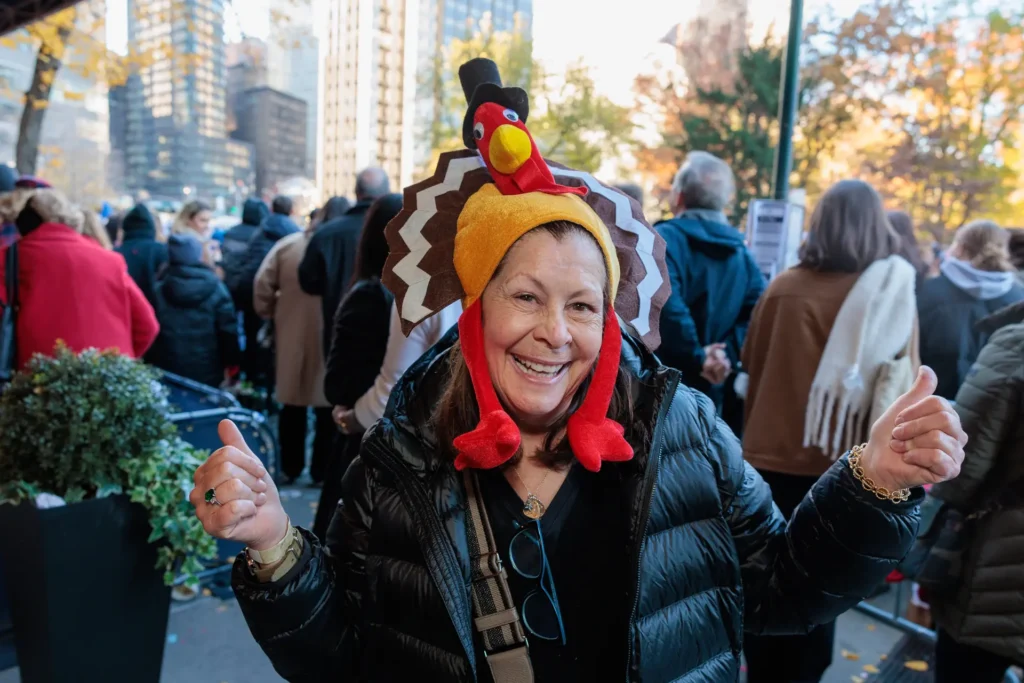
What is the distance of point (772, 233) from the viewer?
4.70 m

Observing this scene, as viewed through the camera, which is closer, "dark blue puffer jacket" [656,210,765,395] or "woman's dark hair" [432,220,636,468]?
"woman's dark hair" [432,220,636,468]

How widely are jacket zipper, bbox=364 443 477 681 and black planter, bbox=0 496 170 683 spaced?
5.43 ft

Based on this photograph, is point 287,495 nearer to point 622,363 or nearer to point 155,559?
point 155,559

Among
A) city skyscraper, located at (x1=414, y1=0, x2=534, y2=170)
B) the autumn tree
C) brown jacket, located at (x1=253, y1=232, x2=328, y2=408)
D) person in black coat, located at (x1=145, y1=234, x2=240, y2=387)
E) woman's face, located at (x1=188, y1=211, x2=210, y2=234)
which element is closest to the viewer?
brown jacket, located at (x1=253, y1=232, x2=328, y2=408)

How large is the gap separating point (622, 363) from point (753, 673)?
7.03 feet

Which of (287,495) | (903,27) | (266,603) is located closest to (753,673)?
(266,603)

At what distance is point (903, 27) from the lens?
41.1 feet

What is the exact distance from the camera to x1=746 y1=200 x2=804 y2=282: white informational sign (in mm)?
4641

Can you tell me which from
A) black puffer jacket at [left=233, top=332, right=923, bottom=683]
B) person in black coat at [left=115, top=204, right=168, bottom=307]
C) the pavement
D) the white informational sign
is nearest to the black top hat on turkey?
black puffer jacket at [left=233, top=332, right=923, bottom=683]

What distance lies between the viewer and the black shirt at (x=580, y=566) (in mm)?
Result: 1398

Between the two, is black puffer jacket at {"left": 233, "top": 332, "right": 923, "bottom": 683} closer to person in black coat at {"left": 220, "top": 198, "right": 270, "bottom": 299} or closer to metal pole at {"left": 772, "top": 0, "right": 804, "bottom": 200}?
metal pole at {"left": 772, "top": 0, "right": 804, "bottom": 200}

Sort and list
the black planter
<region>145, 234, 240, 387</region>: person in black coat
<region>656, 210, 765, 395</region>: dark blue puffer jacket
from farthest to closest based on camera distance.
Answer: <region>145, 234, 240, 387</region>: person in black coat < <region>656, 210, 765, 395</region>: dark blue puffer jacket < the black planter

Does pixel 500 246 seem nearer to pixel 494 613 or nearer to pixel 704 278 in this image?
pixel 494 613

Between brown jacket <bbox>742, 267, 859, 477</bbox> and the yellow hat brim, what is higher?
the yellow hat brim
